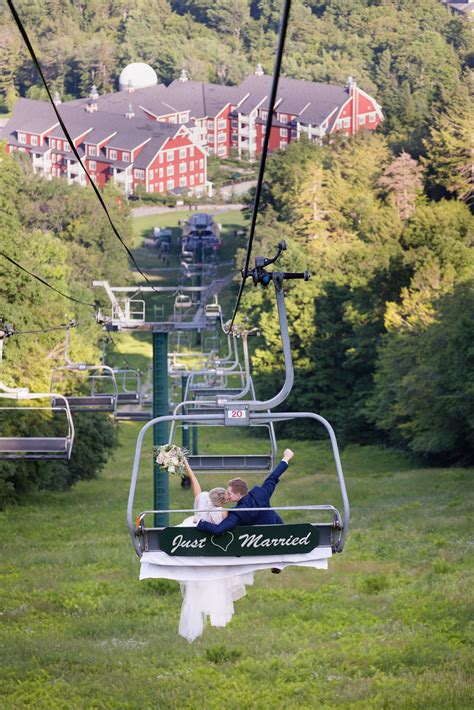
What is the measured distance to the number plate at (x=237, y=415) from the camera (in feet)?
47.4

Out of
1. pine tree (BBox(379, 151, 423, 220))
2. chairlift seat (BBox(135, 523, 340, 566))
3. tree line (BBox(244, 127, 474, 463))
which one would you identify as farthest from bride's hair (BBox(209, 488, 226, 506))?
pine tree (BBox(379, 151, 423, 220))

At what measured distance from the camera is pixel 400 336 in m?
68.6

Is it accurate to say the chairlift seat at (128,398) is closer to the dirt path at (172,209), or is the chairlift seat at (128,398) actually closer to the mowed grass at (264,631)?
the mowed grass at (264,631)

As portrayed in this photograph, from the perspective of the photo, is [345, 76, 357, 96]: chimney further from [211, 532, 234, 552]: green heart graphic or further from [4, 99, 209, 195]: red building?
[211, 532, 234, 552]: green heart graphic

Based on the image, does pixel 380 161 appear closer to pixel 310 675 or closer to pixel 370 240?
pixel 370 240

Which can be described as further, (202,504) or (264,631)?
(264,631)

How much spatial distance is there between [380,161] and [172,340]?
22653mm

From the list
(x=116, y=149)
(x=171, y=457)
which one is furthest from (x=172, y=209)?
(x=171, y=457)

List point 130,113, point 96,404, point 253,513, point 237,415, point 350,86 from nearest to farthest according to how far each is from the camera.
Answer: point 237,415 < point 253,513 < point 96,404 < point 350,86 < point 130,113

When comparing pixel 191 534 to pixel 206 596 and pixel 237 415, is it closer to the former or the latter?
pixel 237 415

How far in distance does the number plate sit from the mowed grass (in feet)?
27.1

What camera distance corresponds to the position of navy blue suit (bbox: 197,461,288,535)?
14.0 metres

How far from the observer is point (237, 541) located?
14.0 m

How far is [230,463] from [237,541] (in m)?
6.94
